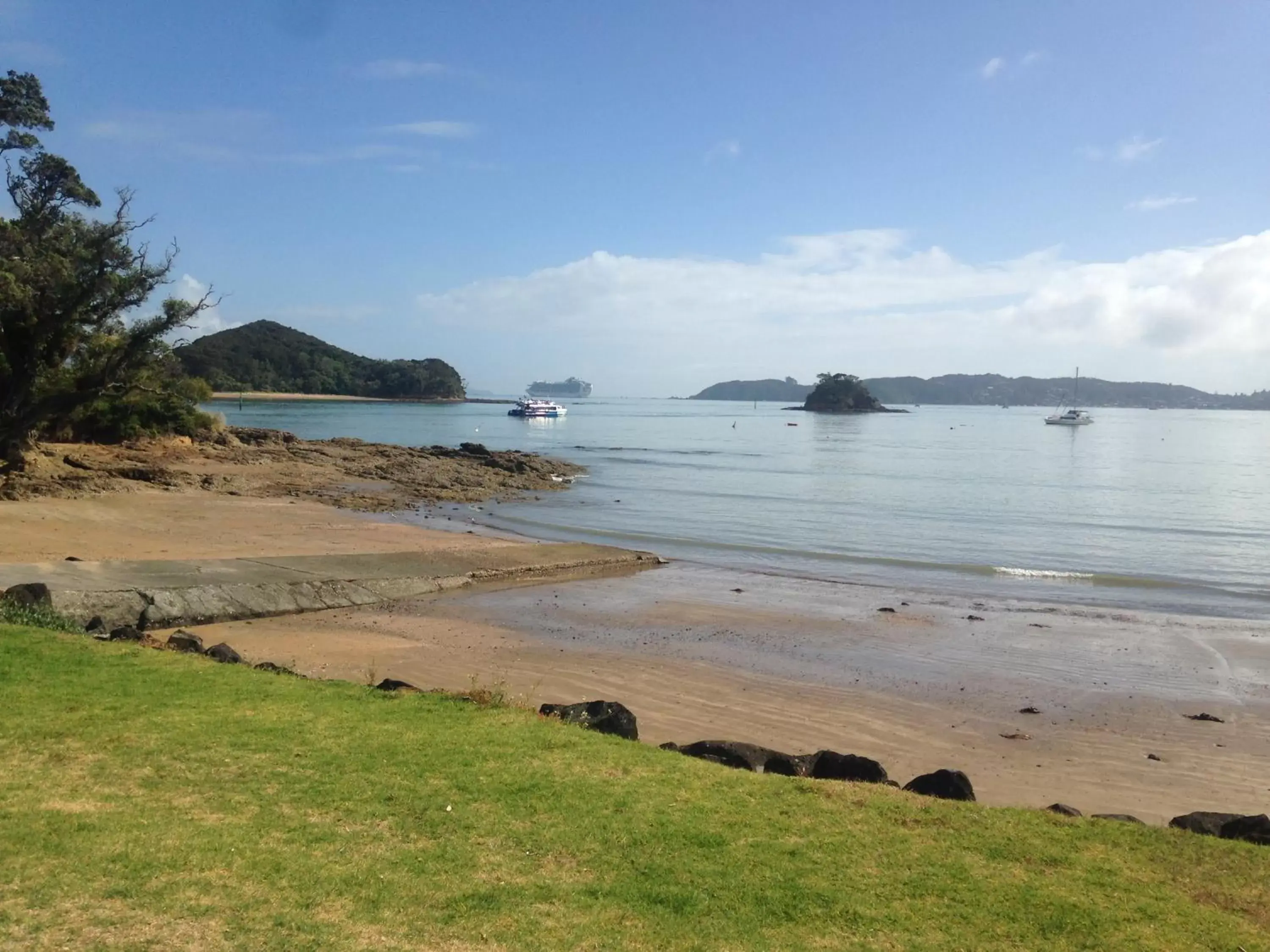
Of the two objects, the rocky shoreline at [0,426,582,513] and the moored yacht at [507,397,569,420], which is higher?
the moored yacht at [507,397,569,420]

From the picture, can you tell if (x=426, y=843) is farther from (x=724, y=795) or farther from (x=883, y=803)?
(x=883, y=803)

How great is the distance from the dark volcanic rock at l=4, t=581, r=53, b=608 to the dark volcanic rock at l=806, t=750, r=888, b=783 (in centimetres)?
946

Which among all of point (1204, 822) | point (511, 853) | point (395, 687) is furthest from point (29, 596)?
point (1204, 822)

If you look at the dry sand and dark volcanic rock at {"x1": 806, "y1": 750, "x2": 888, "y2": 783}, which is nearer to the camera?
dark volcanic rock at {"x1": 806, "y1": 750, "x2": 888, "y2": 783}

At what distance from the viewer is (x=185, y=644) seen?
436 inches

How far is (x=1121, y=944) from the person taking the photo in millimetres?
4629

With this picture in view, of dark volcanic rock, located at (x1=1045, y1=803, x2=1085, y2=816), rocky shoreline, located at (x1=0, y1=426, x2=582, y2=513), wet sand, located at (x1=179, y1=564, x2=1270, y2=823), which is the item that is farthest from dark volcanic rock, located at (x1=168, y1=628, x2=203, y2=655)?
rocky shoreline, located at (x1=0, y1=426, x2=582, y2=513)

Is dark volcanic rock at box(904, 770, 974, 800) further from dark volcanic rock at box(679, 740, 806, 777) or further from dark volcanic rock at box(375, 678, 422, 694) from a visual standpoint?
dark volcanic rock at box(375, 678, 422, 694)

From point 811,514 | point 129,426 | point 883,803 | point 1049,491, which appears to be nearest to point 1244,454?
point 1049,491

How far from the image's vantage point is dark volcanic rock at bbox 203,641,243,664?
10516mm

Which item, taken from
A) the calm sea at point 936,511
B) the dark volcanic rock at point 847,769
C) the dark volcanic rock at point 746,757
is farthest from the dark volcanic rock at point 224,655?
the calm sea at point 936,511

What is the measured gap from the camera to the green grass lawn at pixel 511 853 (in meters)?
4.51

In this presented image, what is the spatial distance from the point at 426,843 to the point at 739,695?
7.67 metres

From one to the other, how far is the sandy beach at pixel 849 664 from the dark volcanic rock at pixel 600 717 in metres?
1.66
